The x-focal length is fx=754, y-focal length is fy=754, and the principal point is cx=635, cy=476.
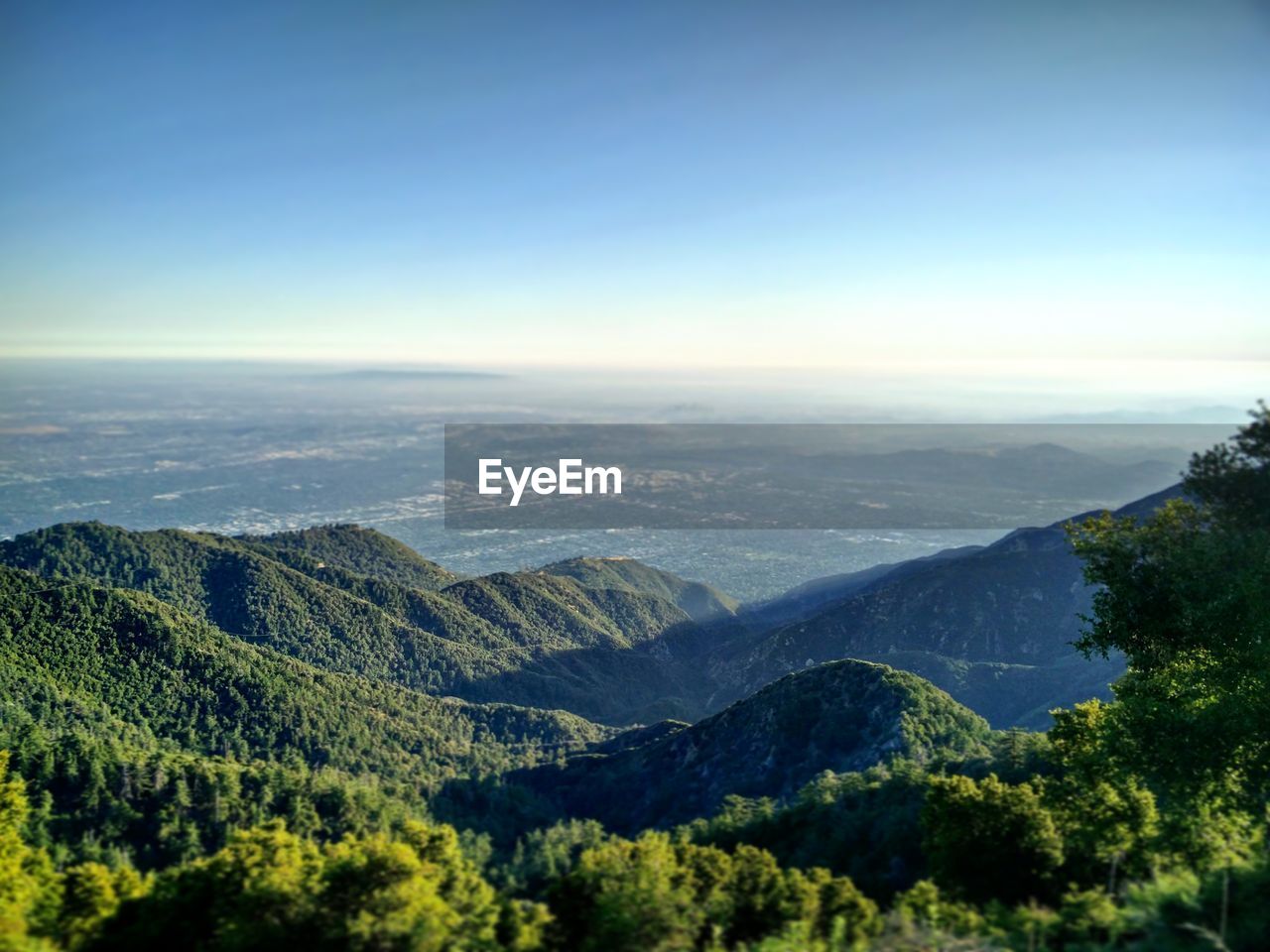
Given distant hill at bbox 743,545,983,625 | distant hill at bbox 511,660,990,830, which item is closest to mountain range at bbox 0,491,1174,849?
distant hill at bbox 511,660,990,830

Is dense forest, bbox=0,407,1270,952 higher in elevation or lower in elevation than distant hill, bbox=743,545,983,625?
higher

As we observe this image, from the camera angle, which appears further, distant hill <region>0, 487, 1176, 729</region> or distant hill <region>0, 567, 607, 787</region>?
distant hill <region>0, 487, 1176, 729</region>

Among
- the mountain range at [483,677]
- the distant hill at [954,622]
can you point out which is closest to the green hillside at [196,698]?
the mountain range at [483,677]

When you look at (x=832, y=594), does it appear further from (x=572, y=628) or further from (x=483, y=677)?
(x=483, y=677)

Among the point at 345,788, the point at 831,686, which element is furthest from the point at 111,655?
the point at 831,686

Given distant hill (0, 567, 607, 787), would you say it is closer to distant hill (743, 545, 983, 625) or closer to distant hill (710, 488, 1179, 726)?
distant hill (710, 488, 1179, 726)
